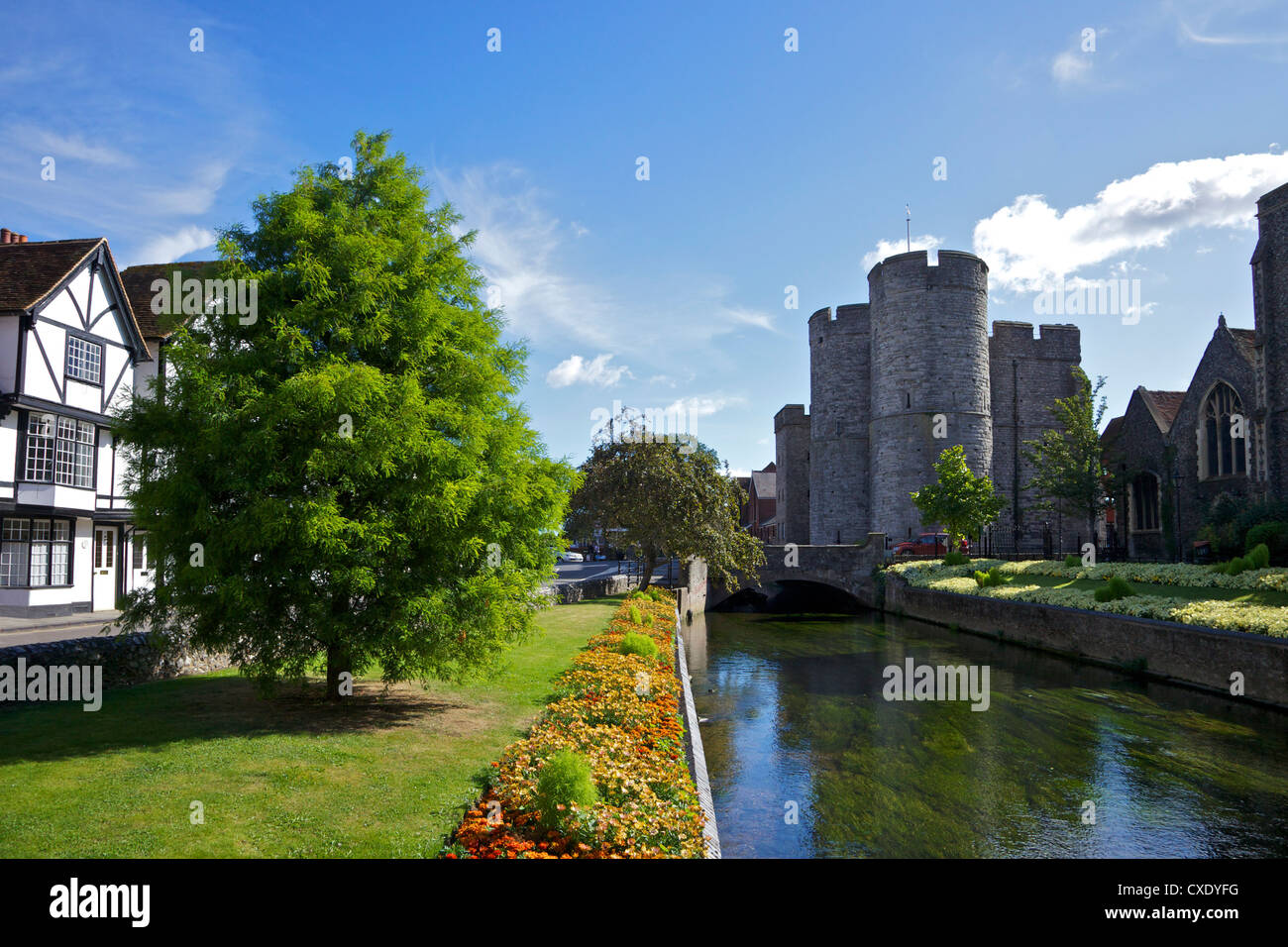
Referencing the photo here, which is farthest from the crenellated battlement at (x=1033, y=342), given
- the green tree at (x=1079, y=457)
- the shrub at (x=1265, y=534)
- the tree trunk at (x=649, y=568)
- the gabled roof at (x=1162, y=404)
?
the tree trunk at (x=649, y=568)

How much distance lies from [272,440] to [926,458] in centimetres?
4526

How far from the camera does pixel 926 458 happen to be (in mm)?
49094

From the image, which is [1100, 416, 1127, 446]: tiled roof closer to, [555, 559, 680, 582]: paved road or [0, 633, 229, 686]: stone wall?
[555, 559, 680, 582]: paved road

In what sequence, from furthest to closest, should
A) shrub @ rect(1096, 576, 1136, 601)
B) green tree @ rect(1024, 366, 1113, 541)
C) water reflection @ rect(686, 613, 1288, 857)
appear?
green tree @ rect(1024, 366, 1113, 541), shrub @ rect(1096, 576, 1136, 601), water reflection @ rect(686, 613, 1288, 857)

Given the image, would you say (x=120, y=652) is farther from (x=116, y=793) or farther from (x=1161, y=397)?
(x=1161, y=397)

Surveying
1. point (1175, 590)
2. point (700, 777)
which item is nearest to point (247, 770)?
point (700, 777)

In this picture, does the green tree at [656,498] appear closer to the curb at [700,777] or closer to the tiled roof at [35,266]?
the curb at [700,777]

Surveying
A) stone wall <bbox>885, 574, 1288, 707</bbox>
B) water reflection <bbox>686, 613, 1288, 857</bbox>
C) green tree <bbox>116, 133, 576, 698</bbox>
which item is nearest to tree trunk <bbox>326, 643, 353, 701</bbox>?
green tree <bbox>116, 133, 576, 698</bbox>

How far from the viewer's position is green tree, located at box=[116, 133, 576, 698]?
32.7ft

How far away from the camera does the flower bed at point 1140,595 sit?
1722cm

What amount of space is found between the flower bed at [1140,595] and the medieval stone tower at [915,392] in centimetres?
1327

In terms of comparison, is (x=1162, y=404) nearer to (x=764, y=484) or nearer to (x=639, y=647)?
(x=639, y=647)

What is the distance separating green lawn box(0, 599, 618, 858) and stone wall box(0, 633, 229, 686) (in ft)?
1.34
